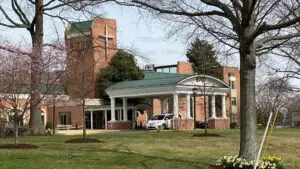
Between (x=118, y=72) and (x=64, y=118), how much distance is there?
9.35m

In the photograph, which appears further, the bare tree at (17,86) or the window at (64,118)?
the window at (64,118)

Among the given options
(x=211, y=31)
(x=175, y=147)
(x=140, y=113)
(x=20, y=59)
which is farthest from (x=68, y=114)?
(x=211, y=31)

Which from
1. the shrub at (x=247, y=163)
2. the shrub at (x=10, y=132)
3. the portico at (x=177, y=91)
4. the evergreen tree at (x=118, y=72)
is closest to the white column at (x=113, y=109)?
the portico at (x=177, y=91)

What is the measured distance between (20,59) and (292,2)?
14.2 metres

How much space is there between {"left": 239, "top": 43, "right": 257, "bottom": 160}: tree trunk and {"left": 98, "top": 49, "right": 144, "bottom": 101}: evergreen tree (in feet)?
162

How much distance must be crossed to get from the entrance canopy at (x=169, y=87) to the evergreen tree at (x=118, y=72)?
→ 694 centimetres

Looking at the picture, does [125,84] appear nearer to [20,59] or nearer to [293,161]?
[20,59]

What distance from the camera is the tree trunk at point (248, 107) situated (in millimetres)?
13484

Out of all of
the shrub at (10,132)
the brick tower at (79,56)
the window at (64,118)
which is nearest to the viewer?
the shrub at (10,132)

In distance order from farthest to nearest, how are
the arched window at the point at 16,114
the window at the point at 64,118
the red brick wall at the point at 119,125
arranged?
the window at the point at 64,118 < the red brick wall at the point at 119,125 < the arched window at the point at 16,114

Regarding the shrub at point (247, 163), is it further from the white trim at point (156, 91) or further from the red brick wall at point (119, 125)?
the red brick wall at point (119, 125)

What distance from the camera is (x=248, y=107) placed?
44.4 ft

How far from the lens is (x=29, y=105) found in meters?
22.2

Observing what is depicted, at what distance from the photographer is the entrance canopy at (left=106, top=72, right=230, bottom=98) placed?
50.5 m
